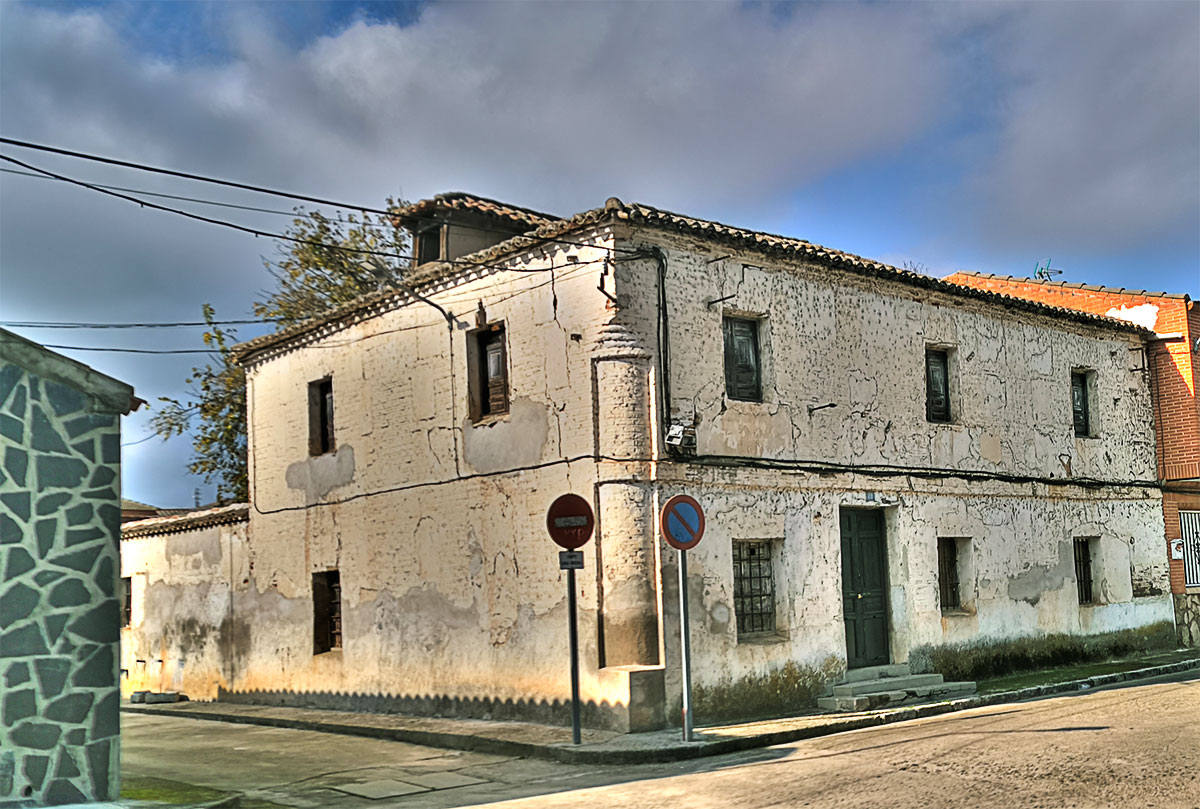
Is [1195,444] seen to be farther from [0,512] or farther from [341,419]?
[0,512]

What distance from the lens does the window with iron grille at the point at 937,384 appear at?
60.0 feet

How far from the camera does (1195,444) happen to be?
73.0ft

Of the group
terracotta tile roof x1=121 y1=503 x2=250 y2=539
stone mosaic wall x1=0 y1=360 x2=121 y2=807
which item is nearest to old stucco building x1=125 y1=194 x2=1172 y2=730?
terracotta tile roof x1=121 y1=503 x2=250 y2=539

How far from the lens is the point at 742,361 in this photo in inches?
612

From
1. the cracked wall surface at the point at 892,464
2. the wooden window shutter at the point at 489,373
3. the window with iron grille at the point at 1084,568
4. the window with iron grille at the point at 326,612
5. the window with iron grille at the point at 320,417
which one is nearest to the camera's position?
the cracked wall surface at the point at 892,464

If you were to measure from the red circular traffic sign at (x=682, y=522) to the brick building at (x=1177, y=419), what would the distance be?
14007mm

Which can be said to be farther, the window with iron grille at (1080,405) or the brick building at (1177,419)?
the brick building at (1177,419)

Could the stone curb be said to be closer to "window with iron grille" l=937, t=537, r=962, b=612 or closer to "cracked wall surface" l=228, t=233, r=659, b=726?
"cracked wall surface" l=228, t=233, r=659, b=726

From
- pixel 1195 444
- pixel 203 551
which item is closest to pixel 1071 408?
pixel 1195 444

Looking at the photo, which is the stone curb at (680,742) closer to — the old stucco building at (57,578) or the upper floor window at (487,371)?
the upper floor window at (487,371)

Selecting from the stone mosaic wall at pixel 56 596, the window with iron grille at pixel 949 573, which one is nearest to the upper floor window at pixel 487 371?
the stone mosaic wall at pixel 56 596

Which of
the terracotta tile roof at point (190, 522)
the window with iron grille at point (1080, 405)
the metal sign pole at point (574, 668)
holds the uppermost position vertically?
the window with iron grille at point (1080, 405)

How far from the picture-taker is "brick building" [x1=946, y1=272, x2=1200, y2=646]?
2238cm

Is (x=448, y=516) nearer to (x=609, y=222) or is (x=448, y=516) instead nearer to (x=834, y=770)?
(x=609, y=222)
